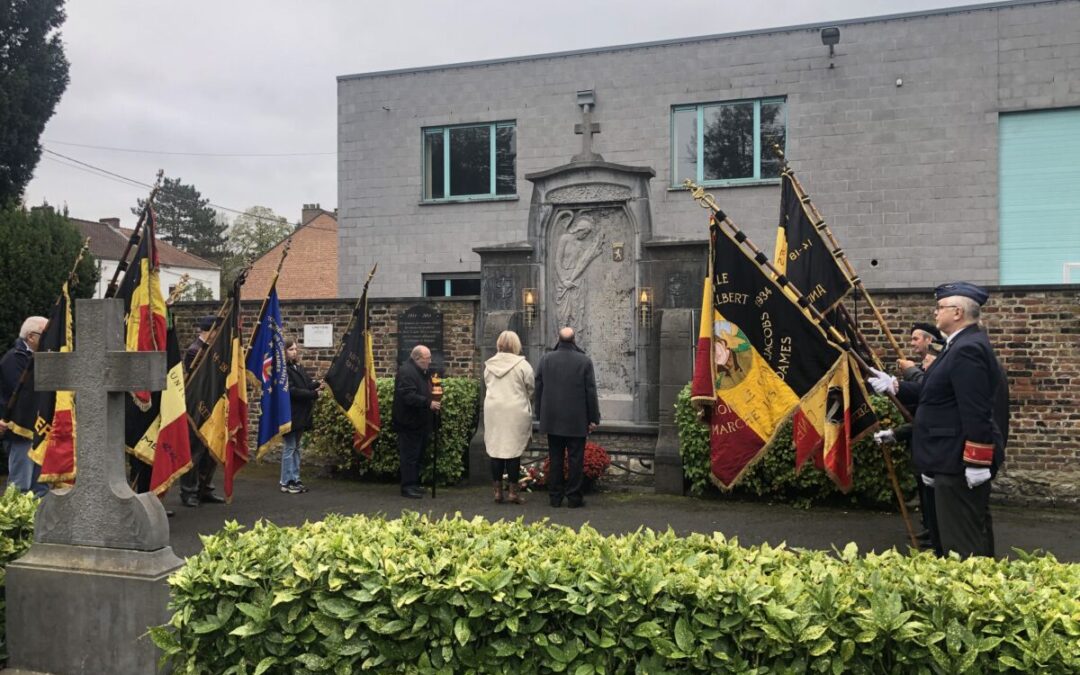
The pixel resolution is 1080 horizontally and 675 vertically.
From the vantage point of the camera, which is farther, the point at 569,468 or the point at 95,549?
the point at 569,468

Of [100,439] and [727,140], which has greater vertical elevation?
[727,140]

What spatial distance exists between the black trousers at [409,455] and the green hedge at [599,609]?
6051 mm

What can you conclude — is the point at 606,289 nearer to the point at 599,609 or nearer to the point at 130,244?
the point at 130,244

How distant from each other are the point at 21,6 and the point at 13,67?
3.49 ft

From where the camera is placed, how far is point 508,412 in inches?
373

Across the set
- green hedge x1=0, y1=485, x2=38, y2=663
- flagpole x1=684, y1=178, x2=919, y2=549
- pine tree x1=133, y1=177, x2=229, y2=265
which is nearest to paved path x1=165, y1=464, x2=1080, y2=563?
flagpole x1=684, y1=178, x2=919, y2=549

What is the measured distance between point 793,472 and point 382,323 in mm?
6096

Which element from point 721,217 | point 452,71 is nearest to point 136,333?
point 721,217

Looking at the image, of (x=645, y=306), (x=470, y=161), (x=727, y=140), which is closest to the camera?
(x=645, y=306)

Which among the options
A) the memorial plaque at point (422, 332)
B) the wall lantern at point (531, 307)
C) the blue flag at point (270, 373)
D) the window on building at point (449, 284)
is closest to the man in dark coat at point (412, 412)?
the blue flag at point (270, 373)

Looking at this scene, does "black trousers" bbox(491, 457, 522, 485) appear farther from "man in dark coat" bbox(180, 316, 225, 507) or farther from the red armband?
the red armband

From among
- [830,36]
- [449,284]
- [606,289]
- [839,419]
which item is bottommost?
[839,419]

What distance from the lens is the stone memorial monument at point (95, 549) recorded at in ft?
14.2

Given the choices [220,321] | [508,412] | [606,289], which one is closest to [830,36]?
[606,289]
